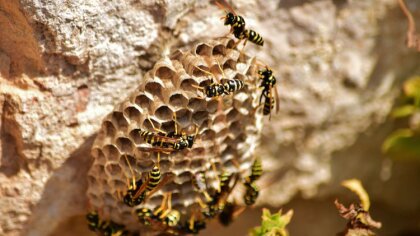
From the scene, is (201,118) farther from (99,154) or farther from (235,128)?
(99,154)

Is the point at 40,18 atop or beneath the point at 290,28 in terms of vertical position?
beneath

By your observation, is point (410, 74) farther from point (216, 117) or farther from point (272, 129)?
point (216, 117)

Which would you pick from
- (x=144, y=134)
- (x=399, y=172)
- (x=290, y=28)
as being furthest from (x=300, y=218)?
(x=144, y=134)

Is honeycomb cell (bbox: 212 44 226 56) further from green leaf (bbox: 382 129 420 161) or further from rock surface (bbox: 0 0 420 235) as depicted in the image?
green leaf (bbox: 382 129 420 161)

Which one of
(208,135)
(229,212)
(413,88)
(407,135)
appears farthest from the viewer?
(407,135)

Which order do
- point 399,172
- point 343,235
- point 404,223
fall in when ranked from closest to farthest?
1. point 343,235
2. point 399,172
3. point 404,223

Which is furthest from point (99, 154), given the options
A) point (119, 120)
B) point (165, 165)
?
point (165, 165)
